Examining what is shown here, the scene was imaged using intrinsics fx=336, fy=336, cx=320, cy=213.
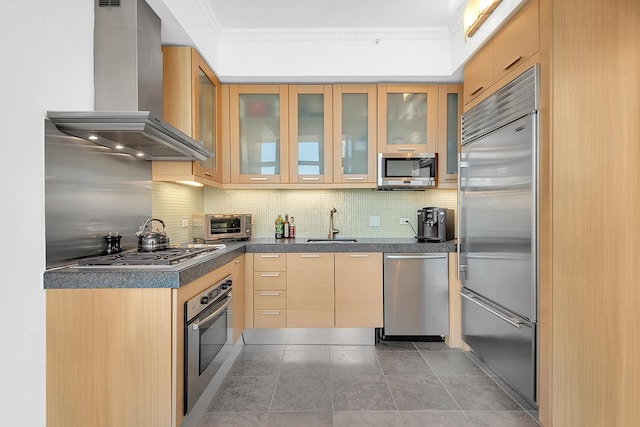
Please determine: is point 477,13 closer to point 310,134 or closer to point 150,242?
point 310,134

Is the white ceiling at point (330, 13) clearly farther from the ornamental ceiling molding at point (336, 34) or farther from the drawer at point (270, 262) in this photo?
the drawer at point (270, 262)

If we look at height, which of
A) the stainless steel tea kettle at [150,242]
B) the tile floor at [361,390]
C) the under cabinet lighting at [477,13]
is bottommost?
the tile floor at [361,390]

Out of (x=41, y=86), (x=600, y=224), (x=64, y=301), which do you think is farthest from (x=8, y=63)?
(x=600, y=224)

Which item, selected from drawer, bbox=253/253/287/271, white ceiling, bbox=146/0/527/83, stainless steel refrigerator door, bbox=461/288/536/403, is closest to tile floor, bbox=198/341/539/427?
stainless steel refrigerator door, bbox=461/288/536/403

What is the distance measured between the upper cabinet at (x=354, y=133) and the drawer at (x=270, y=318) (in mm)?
1323

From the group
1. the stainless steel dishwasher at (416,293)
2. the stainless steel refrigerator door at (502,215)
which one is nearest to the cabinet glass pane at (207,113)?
the stainless steel dishwasher at (416,293)

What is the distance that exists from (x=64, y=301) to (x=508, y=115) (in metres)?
2.55

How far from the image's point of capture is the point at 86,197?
6.06 ft

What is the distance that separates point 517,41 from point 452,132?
1.21 m

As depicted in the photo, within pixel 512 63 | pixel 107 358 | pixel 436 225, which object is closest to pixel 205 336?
pixel 107 358

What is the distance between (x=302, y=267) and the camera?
2.94 m

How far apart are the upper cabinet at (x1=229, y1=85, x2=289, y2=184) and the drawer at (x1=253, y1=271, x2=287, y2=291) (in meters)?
0.87

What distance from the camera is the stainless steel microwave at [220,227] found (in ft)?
9.83

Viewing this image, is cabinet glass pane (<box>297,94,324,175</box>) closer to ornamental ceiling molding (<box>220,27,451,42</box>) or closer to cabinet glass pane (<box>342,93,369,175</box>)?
cabinet glass pane (<box>342,93,369,175</box>)
